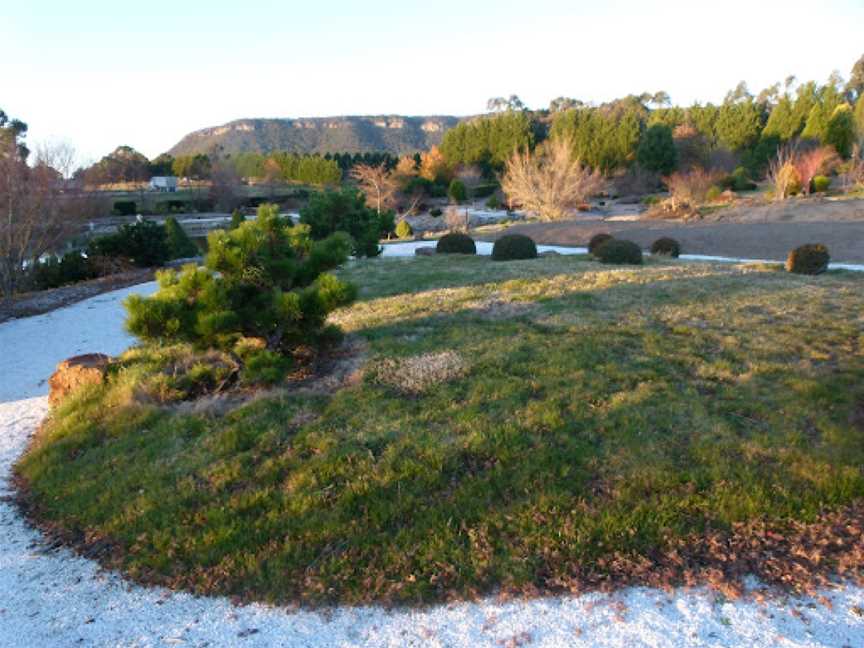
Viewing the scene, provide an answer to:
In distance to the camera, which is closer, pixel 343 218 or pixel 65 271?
pixel 343 218

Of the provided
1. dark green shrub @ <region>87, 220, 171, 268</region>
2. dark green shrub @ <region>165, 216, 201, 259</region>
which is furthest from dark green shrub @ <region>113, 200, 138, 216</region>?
dark green shrub @ <region>87, 220, 171, 268</region>

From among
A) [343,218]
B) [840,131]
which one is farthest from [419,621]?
[840,131]

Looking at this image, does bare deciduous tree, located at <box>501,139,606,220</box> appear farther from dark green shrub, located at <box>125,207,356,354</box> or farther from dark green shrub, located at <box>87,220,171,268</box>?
dark green shrub, located at <box>125,207,356,354</box>

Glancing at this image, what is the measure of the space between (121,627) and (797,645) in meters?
3.21

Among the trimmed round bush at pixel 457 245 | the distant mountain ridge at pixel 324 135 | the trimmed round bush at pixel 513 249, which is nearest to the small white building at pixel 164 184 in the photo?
the trimmed round bush at pixel 457 245

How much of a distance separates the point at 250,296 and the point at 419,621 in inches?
153

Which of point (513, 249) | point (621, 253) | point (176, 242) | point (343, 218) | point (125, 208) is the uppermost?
point (125, 208)

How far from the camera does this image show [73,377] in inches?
257

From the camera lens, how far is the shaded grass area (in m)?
3.33

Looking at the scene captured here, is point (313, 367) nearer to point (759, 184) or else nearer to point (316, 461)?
point (316, 461)

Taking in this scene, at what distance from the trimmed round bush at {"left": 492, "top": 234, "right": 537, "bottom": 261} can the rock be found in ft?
31.2

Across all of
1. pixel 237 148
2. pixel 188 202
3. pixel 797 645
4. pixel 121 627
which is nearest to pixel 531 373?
pixel 797 645

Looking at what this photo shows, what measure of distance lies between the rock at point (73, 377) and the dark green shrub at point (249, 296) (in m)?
1.19

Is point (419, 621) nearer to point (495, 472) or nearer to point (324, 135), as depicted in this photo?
point (495, 472)
